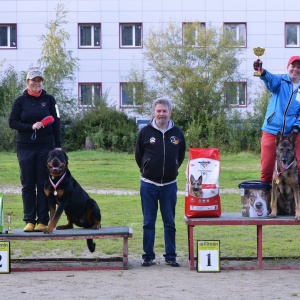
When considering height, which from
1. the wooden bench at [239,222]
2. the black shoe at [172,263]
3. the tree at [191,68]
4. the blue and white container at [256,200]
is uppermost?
the tree at [191,68]

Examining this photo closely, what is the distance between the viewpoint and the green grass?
35.3 feet

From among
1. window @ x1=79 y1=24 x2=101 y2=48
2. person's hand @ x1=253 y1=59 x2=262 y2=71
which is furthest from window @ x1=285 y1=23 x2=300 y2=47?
person's hand @ x1=253 y1=59 x2=262 y2=71

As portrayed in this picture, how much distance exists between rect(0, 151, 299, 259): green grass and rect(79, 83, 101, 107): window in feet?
34.5

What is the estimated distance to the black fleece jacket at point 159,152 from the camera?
9.23 metres

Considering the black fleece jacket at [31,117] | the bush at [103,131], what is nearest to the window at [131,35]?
the bush at [103,131]

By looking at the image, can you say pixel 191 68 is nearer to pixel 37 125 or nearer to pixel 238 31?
pixel 238 31

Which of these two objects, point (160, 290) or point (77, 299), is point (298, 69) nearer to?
point (160, 290)

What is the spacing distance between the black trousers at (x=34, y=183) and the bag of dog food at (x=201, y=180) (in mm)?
1678

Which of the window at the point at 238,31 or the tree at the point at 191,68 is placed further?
the window at the point at 238,31

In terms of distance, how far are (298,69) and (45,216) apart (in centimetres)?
337

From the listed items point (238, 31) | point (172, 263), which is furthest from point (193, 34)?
point (172, 263)

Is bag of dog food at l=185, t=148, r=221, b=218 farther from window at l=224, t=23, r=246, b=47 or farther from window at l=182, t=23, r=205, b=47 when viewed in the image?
window at l=224, t=23, r=246, b=47

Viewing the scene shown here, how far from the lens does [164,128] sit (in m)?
9.31

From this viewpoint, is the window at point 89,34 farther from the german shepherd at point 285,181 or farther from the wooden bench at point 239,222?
the wooden bench at point 239,222
